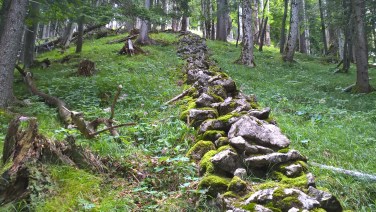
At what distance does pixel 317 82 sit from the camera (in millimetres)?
14422

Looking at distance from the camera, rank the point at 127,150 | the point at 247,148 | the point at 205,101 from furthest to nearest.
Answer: the point at 205,101
the point at 127,150
the point at 247,148

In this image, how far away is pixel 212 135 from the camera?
4832mm

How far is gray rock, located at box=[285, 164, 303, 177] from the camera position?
3633 mm

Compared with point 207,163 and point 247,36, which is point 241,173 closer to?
point 207,163

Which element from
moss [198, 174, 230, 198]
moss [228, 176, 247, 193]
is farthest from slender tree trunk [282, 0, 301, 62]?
moss [228, 176, 247, 193]

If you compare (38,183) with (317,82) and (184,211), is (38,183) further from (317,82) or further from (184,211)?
(317,82)

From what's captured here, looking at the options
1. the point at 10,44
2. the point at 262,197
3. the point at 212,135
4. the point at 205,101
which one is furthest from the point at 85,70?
the point at 262,197

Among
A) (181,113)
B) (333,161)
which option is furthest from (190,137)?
(333,161)

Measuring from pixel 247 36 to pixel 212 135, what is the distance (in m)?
12.7

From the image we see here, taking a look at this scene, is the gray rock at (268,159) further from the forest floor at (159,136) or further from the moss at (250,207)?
the moss at (250,207)

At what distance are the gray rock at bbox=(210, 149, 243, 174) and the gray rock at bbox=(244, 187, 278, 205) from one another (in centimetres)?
71

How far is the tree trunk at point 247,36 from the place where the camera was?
1652 centimetres

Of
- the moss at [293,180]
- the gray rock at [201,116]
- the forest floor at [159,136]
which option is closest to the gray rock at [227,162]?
the forest floor at [159,136]

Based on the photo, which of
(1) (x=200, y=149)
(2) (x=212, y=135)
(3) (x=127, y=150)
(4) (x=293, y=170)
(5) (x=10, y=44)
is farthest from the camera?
(5) (x=10, y=44)
